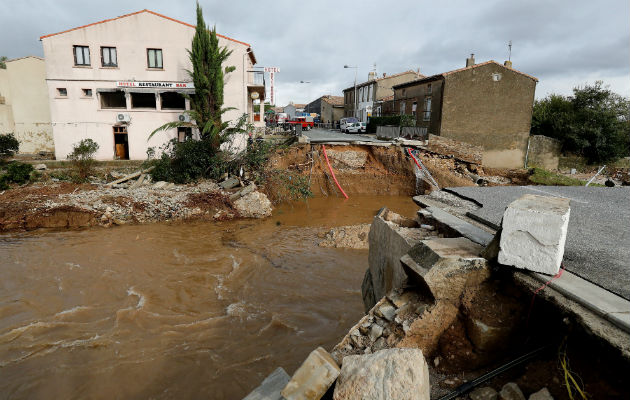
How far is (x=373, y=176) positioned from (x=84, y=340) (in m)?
17.1

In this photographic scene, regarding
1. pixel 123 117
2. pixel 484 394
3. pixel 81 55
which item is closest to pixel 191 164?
pixel 123 117

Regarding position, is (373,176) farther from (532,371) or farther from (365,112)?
(365,112)

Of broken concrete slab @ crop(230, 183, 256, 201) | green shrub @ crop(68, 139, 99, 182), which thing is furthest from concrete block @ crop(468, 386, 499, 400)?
green shrub @ crop(68, 139, 99, 182)

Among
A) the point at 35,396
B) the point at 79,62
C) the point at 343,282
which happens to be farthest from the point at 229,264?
the point at 79,62

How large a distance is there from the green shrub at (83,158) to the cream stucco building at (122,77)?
17.2 inches

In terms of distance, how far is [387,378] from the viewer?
7.46ft

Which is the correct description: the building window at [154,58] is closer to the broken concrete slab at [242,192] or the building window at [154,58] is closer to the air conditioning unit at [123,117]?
the air conditioning unit at [123,117]

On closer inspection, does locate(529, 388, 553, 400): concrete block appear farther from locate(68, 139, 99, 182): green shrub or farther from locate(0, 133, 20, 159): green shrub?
locate(0, 133, 20, 159): green shrub

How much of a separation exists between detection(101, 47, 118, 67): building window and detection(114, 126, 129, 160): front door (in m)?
3.73

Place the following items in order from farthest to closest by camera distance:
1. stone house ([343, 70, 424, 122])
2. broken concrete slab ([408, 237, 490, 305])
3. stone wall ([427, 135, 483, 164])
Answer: stone house ([343, 70, 424, 122]), stone wall ([427, 135, 483, 164]), broken concrete slab ([408, 237, 490, 305])

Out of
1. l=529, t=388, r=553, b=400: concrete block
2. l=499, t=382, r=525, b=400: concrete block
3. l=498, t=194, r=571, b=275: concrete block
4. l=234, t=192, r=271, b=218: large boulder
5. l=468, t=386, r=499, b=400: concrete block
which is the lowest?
l=234, t=192, r=271, b=218: large boulder

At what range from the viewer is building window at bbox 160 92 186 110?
23609mm

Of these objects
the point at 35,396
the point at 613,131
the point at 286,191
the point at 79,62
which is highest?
the point at 79,62

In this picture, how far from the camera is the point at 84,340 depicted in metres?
6.87
